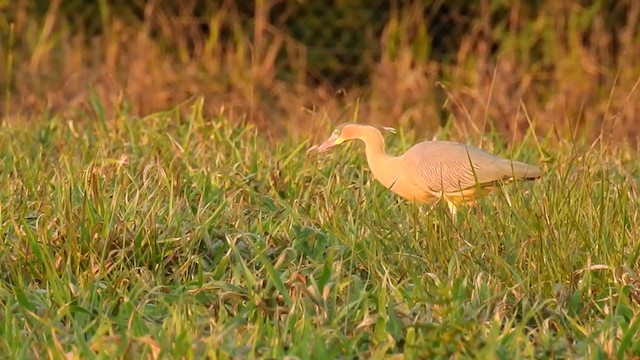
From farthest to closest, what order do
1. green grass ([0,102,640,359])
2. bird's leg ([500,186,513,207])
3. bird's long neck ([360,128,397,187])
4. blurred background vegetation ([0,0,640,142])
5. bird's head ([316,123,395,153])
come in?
blurred background vegetation ([0,0,640,142]), bird's head ([316,123,395,153]), bird's long neck ([360,128,397,187]), bird's leg ([500,186,513,207]), green grass ([0,102,640,359])

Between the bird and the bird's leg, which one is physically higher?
the bird's leg

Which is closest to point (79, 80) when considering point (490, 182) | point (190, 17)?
point (190, 17)

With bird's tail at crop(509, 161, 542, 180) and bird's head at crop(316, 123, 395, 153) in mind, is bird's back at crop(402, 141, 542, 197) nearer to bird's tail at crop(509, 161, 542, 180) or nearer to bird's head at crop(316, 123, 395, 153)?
bird's tail at crop(509, 161, 542, 180)

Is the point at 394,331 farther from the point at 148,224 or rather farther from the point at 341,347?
the point at 148,224

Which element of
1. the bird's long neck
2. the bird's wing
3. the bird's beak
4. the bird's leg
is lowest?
the bird's beak

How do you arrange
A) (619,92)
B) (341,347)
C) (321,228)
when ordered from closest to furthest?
(341,347) < (321,228) < (619,92)

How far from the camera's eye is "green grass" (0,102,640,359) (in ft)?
11.0

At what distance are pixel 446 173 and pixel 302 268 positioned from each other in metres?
0.97

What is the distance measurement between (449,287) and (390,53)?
6.37 meters

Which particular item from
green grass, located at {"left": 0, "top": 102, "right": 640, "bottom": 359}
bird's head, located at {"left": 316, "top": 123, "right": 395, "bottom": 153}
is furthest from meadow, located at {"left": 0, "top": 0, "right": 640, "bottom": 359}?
bird's head, located at {"left": 316, "top": 123, "right": 395, "bottom": 153}

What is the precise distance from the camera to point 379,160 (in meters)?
5.12

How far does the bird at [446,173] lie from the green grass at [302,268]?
8 cm

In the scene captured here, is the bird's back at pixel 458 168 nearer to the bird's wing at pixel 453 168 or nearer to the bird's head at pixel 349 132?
the bird's wing at pixel 453 168

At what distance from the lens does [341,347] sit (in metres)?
3.30
